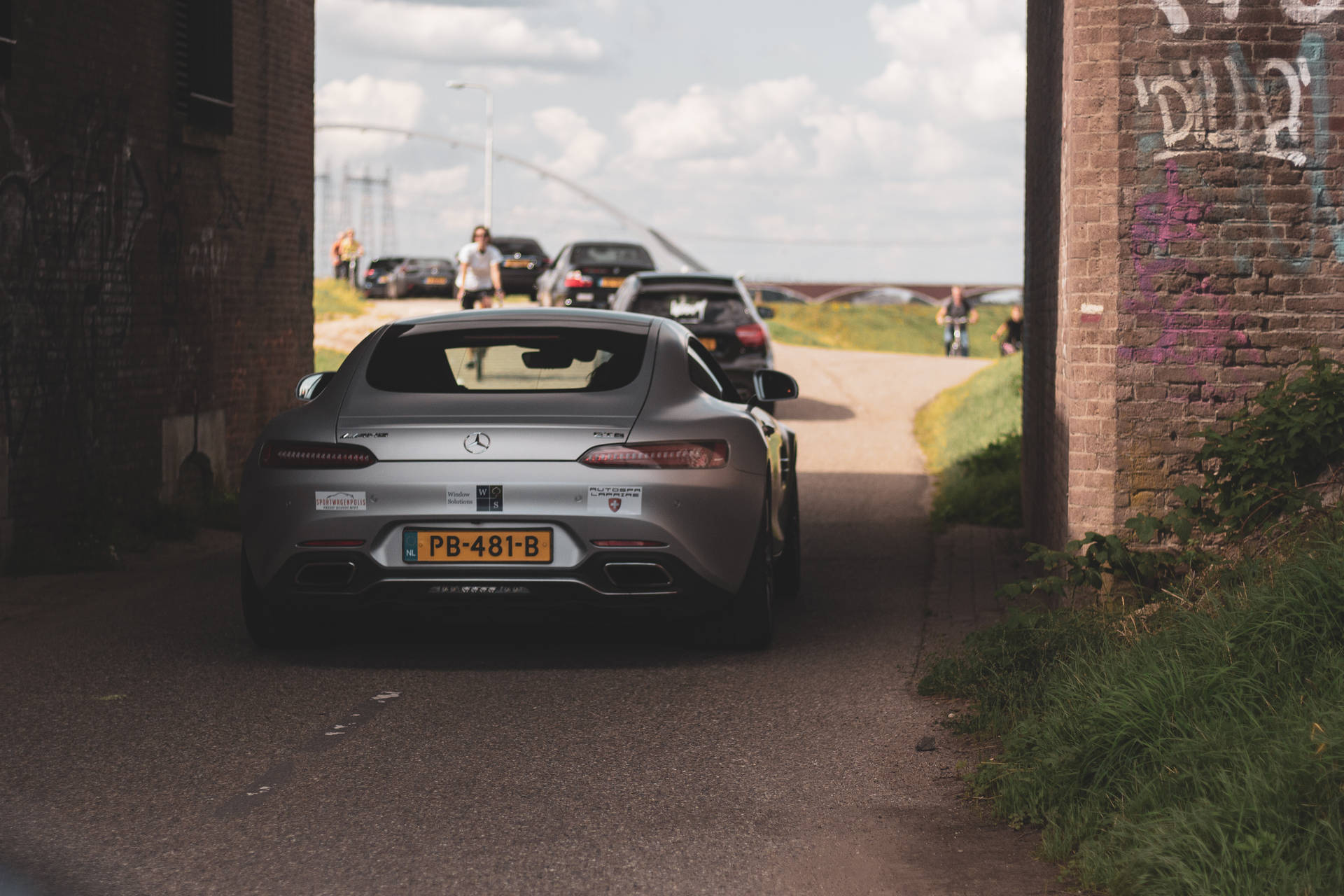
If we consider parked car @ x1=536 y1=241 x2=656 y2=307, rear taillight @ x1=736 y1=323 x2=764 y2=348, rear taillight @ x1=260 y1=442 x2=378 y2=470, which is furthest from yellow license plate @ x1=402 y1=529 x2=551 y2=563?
parked car @ x1=536 y1=241 x2=656 y2=307

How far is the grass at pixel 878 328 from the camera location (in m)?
56.2

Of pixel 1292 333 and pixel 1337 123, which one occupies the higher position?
pixel 1337 123

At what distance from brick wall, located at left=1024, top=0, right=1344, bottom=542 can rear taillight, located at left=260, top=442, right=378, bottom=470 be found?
3.20 metres

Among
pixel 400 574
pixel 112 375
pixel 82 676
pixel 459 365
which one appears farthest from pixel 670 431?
pixel 459 365

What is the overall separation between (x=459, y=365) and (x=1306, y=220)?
18.1 meters

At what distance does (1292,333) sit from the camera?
24.0ft

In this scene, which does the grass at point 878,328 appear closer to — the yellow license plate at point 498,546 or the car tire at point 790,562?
the car tire at point 790,562

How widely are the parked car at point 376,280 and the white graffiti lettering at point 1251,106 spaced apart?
44.2 m

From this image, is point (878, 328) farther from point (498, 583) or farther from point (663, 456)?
point (498, 583)

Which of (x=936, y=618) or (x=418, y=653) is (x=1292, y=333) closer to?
(x=936, y=618)

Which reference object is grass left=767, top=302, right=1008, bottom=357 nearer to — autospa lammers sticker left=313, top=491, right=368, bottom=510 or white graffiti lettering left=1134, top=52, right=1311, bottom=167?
white graffiti lettering left=1134, top=52, right=1311, bottom=167

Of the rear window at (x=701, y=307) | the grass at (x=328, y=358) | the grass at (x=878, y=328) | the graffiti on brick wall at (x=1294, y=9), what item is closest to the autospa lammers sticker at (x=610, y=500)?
the graffiti on brick wall at (x=1294, y=9)

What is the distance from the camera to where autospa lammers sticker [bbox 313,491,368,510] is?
6500mm

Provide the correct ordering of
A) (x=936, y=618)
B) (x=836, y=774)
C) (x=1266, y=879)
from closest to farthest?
(x=1266, y=879) → (x=836, y=774) → (x=936, y=618)
